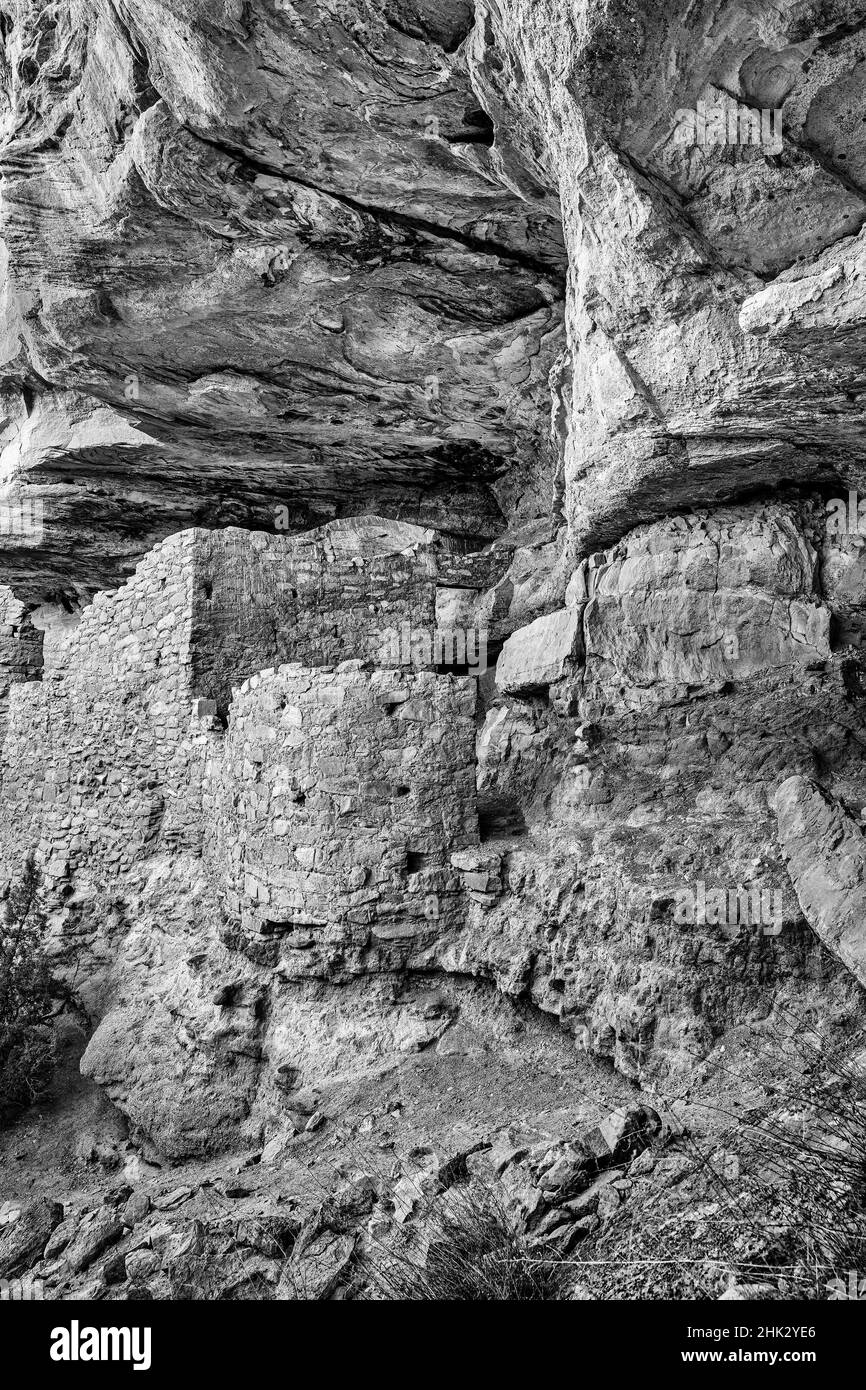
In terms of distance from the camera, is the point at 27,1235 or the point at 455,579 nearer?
the point at 27,1235

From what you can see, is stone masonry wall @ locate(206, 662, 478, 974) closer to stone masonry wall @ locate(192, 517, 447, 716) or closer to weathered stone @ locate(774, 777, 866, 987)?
stone masonry wall @ locate(192, 517, 447, 716)

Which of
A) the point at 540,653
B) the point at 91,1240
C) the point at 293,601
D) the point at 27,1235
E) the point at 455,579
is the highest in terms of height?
the point at 455,579

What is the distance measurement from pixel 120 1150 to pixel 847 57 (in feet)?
23.4

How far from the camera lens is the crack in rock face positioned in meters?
5.44

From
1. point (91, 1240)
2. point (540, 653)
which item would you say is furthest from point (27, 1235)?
point (540, 653)

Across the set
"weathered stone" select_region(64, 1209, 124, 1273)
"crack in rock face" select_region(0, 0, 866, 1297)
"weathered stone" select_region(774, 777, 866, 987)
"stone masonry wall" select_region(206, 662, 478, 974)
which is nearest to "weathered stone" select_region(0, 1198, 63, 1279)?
"crack in rock face" select_region(0, 0, 866, 1297)

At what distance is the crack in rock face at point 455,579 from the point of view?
544 cm

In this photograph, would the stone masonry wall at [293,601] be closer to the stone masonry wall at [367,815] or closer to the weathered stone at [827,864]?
the stone masonry wall at [367,815]

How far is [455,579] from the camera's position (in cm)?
Answer: 995

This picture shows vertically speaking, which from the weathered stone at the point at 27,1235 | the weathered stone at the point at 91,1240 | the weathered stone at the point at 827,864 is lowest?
the weathered stone at the point at 27,1235

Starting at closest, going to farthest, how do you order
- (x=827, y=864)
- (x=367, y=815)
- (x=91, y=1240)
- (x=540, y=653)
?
(x=827, y=864), (x=91, y=1240), (x=367, y=815), (x=540, y=653)

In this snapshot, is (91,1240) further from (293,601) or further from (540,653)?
(293,601)

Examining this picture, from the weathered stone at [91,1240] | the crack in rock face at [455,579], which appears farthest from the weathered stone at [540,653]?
the weathered stone at [91,1240]
